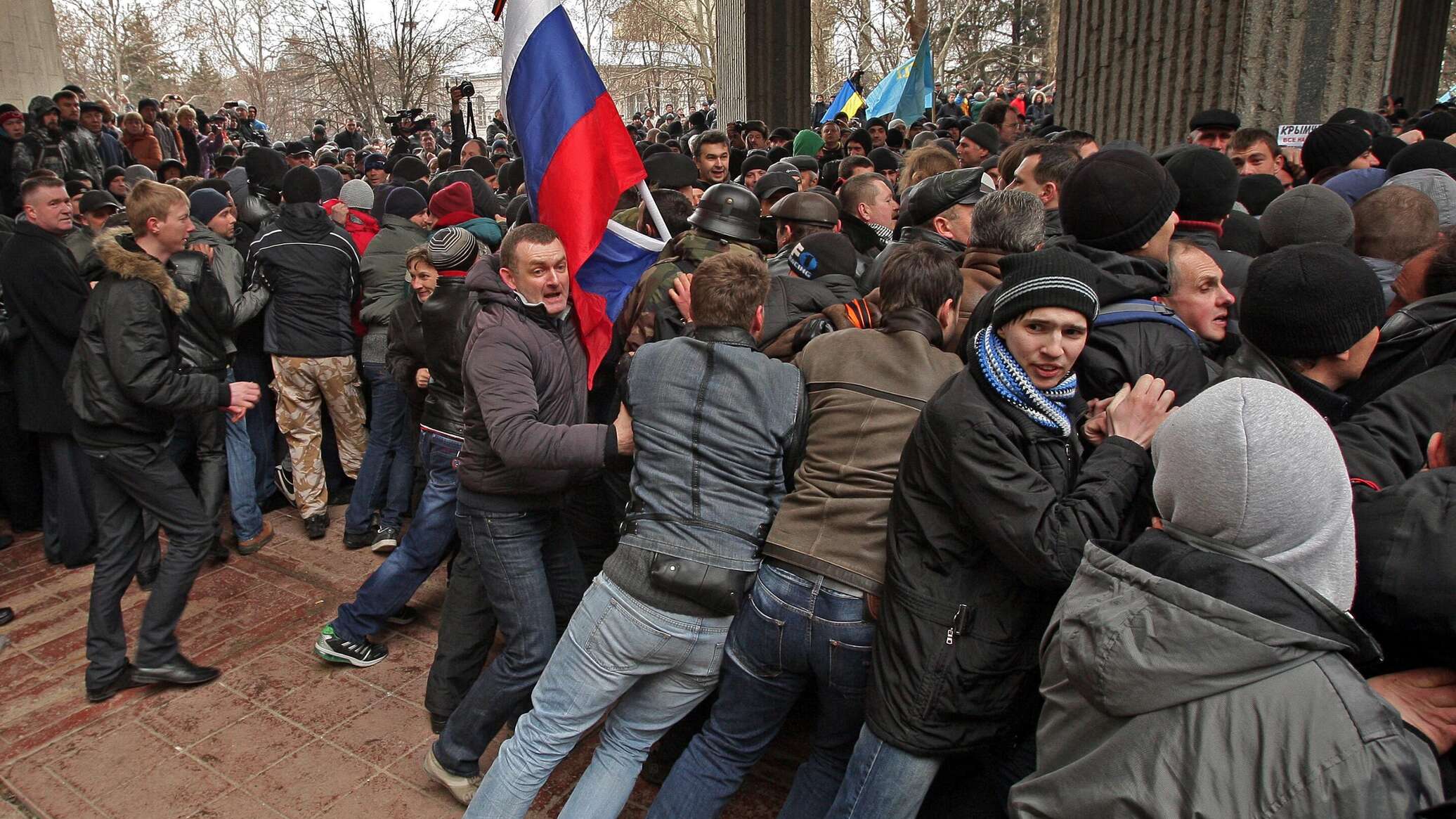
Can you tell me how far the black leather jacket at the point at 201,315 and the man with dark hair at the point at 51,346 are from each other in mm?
879

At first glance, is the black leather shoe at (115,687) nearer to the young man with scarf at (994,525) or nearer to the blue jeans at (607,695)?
the blue jeans at (607,695)

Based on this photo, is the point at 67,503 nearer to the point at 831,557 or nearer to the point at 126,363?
the point at 126,363

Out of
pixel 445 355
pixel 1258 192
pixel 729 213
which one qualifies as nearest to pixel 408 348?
pixel 445 355

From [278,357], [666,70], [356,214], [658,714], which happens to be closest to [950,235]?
[658,714]

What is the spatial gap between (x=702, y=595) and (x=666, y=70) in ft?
160

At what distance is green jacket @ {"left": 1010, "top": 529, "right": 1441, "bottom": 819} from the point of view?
1.44m

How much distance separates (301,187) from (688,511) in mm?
4244

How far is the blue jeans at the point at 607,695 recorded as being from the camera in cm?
280

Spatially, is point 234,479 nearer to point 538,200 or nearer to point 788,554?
point 538,200

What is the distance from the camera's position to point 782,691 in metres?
2.80

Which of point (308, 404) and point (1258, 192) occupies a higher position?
point (1258, 192)

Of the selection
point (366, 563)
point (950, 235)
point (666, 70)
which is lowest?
point (366, 563)

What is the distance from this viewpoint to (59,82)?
1672 centimetres

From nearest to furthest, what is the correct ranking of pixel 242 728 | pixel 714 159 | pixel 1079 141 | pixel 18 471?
pixel 242 728, pixel 1079 141, pixel 18 471, pixel 714 159
